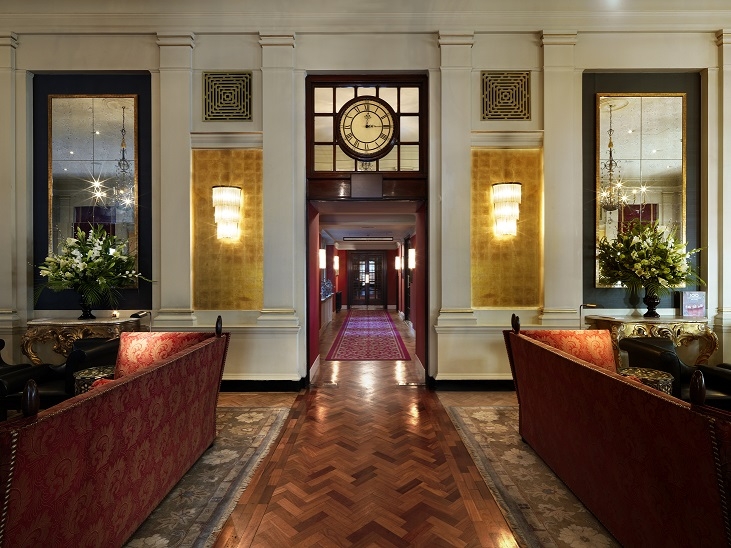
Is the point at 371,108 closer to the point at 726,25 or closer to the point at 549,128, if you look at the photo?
the point at 549,128

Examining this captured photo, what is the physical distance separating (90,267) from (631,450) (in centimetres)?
459

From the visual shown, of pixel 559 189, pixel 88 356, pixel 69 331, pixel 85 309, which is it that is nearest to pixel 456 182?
pixel 559 189

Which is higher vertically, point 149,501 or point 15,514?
point 15,514

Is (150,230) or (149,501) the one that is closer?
(149,501)

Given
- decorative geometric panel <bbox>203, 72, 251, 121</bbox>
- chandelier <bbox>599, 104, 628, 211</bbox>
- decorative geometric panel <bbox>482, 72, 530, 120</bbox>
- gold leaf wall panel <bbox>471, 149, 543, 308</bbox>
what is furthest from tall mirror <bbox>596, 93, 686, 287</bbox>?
decorative geometric panel <bbox>203, 72, 251, 121</bbox>

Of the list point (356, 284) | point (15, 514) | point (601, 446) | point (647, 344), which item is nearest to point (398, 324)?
point (356, 284)

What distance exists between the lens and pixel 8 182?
14.7 ft

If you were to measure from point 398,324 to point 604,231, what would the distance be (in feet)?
22.1

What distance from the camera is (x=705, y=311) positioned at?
4.40 m

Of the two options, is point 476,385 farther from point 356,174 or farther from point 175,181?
point 175,181

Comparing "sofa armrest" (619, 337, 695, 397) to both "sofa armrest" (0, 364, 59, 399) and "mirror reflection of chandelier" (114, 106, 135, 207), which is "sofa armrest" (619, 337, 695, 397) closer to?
"sofa armrest" (0, 364, 59, 399)

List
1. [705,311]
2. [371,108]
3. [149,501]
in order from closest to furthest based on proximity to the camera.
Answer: [149,501] < [705,311] < [371,108]

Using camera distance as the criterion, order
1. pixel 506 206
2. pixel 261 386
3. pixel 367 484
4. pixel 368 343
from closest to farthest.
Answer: pixel 367 484, pixel 506 206, pixel 261 386, pixel 368 343

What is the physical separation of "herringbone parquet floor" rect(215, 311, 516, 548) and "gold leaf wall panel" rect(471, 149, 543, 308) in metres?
1.17
